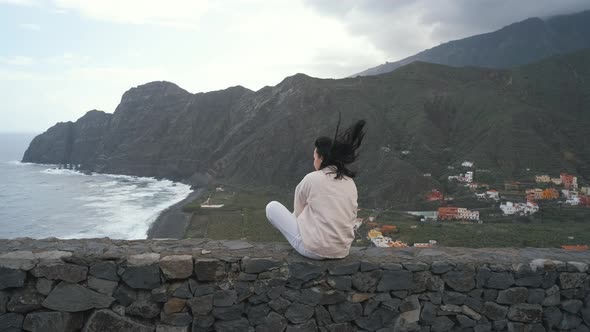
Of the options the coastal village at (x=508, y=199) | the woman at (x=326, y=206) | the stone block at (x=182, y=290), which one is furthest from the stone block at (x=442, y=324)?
the coastal village at (x=508, y=199)

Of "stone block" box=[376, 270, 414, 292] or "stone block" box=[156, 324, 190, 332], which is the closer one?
"stone block" box=[156, 324, 190, 332]

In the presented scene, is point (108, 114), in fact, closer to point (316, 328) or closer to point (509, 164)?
point (509, 164)

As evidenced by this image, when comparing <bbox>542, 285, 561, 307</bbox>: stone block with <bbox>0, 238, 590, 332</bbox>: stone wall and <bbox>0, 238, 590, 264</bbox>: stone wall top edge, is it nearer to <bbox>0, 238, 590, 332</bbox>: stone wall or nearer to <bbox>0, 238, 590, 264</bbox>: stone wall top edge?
<bbox>0, 238, 590, 332</bbox>: stone wall

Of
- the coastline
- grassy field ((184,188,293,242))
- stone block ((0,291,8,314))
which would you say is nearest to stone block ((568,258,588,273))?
stone block ((0,291,8,314))

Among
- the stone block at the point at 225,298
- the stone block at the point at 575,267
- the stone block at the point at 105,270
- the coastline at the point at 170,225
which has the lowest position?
the coastline at the point at 170,225

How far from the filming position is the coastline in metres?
40.5

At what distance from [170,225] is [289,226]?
42856 millimetres

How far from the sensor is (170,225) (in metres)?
44.6

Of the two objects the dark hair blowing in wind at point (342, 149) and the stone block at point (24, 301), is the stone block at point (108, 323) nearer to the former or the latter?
the stone block at point (24, 301)

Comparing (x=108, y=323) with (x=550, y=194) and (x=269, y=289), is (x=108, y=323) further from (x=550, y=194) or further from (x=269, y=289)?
(x=550, y=194)

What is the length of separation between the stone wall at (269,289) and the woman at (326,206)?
Answer: 0.59 ft

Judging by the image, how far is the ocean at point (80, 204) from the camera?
4431 cm

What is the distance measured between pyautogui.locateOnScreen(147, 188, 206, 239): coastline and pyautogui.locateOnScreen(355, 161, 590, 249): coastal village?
17822 mm

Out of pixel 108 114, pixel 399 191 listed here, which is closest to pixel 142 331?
pixel 399 191
